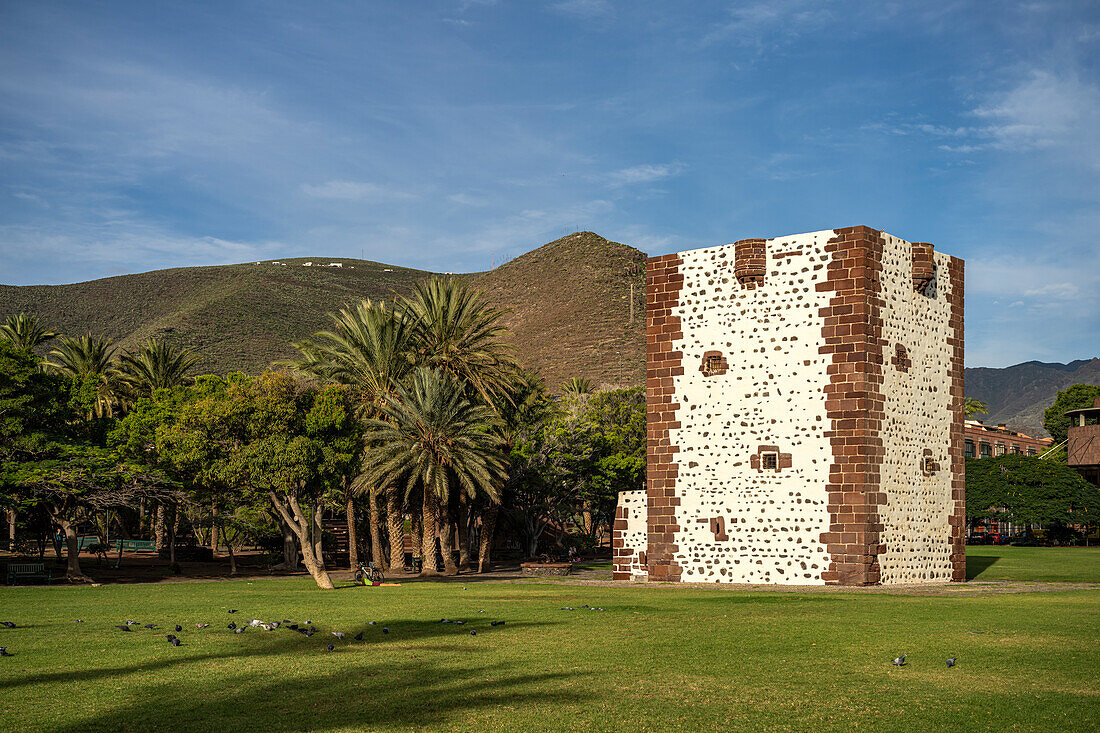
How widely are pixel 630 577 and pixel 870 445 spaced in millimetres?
7925

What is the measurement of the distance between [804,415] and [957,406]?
567 centimetres

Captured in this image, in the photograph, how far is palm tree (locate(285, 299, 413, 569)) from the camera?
38656 mm

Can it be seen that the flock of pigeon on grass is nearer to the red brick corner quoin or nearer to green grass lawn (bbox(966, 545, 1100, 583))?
the red brick corner quoin

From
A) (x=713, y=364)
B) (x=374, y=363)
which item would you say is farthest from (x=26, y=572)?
(x=713, y=364)

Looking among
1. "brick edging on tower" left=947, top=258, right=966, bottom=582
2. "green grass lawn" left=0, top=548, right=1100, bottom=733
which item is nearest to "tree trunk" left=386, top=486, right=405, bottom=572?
"brick edging on tower" left=947, top=258, right=966, bottom=582

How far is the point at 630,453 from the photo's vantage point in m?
51.0

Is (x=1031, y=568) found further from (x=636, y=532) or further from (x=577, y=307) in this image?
(x=577, y=307)

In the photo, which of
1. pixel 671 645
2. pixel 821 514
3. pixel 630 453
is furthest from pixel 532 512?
pixel 671 645

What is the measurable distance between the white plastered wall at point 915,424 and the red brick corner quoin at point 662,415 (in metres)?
5.49

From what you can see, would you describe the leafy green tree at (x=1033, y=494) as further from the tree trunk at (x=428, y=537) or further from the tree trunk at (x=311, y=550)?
the tree trunk at (x=311, y=550)

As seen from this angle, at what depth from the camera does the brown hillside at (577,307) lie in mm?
96188

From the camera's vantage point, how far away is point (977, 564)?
35.0 metres

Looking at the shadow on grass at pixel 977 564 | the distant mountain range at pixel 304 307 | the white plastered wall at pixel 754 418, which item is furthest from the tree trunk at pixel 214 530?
the distant mountain range at pixel 304 307

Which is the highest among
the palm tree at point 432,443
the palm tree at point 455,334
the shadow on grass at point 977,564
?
the palm tree at point 455,334
